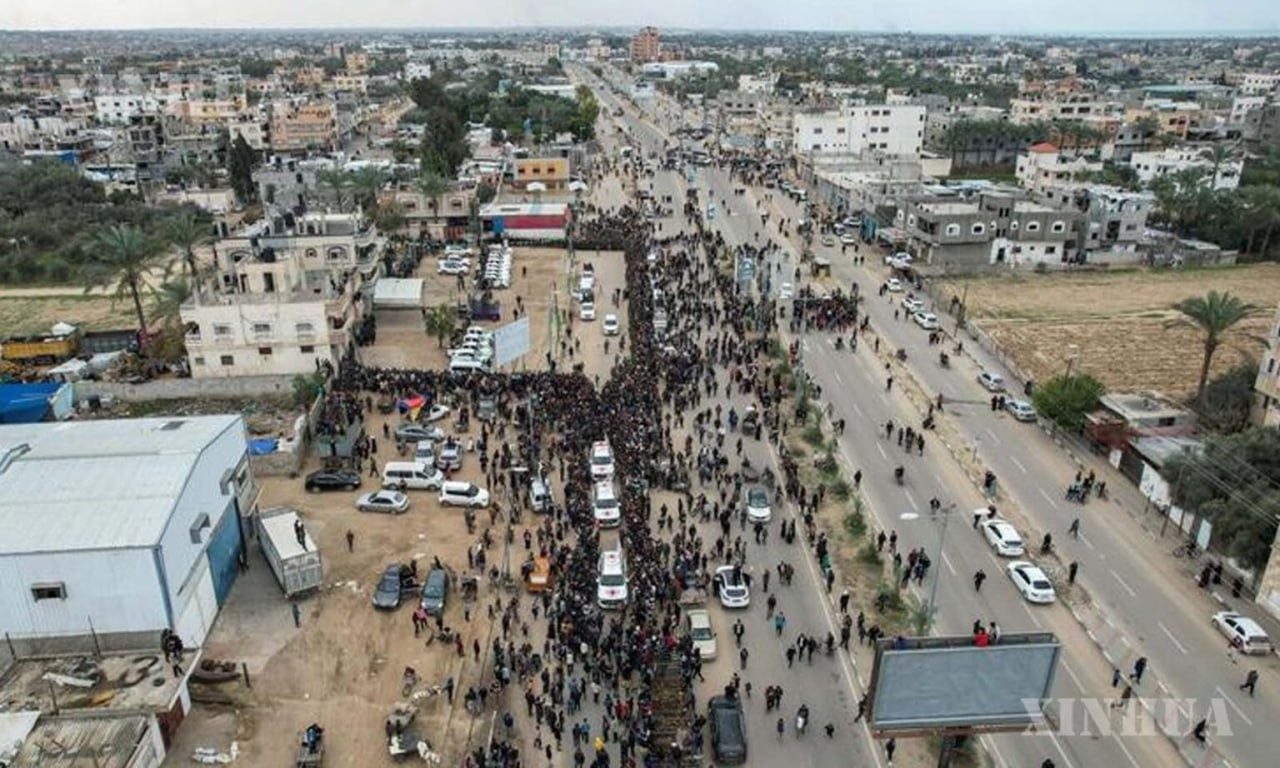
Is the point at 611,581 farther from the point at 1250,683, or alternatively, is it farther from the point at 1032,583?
→ the point at 1250,683

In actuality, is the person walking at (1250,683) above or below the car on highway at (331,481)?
above

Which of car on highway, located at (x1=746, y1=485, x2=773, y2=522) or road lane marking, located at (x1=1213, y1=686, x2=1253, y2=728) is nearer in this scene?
road lane marking, located at (x1=1213, y1=686, x2=1253, y2=728)

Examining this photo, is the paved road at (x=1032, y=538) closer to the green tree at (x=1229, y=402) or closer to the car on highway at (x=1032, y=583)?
the car on highway at (x=1032, y=583)

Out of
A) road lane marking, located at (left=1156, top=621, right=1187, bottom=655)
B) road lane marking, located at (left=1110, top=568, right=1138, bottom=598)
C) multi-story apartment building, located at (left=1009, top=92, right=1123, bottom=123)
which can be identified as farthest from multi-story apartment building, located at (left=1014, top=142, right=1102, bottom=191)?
road lane marking, located at (left=1156, top=621, right=1187, bottom=655)

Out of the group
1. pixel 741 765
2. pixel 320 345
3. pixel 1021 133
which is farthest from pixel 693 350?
pixel 1021 133

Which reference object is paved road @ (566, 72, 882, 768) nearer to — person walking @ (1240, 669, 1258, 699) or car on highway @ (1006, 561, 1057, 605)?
car on highway @ (1006, 561, 1057, 605)

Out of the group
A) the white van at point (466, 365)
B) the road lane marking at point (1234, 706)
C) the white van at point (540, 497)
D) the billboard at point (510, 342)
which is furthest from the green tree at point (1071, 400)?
the white van at point (466, 365)

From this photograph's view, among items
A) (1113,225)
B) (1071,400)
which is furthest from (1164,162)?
(1071,400)

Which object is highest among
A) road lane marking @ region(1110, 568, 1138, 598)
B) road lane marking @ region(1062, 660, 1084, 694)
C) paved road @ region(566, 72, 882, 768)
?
road lane marking @ region(1110, 568, 1138, 598)
